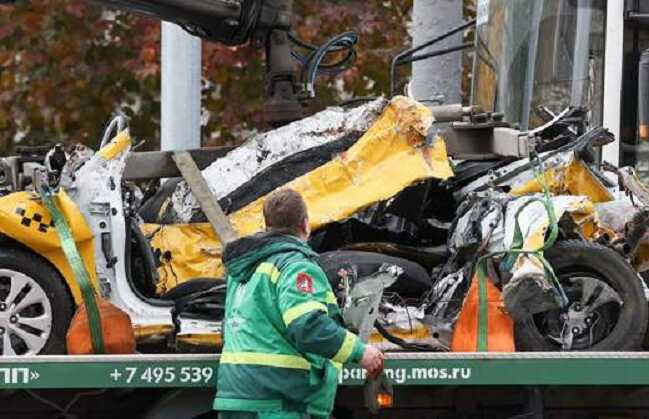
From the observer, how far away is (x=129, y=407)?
7723 mm

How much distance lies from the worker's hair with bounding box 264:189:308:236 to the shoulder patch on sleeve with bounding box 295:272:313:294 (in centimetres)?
26

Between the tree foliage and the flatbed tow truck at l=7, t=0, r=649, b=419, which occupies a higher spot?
the tree foliage

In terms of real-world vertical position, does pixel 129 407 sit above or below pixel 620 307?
below

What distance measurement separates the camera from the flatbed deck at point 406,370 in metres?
7.03

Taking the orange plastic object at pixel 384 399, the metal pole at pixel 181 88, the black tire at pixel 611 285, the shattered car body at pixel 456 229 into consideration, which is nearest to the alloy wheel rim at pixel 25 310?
the shattered car body at pixel 456 229

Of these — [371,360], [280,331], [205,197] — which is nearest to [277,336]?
[280,331]

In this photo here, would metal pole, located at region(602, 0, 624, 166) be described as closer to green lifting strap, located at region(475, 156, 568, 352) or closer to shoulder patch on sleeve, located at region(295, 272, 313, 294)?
green lifting strap, located at region(475, 156, 568, 352)

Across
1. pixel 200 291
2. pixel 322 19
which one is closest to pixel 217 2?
pixel 200 291

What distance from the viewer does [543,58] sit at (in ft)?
32.4

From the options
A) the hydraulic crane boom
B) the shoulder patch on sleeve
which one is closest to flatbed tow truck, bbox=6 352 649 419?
the shoulder patch on sleeve

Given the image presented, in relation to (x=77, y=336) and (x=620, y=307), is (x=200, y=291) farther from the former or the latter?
(x=620, y=307)

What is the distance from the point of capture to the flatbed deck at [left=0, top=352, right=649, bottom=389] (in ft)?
23.1

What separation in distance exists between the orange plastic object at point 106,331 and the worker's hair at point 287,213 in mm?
805

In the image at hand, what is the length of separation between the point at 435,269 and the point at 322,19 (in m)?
7.70
